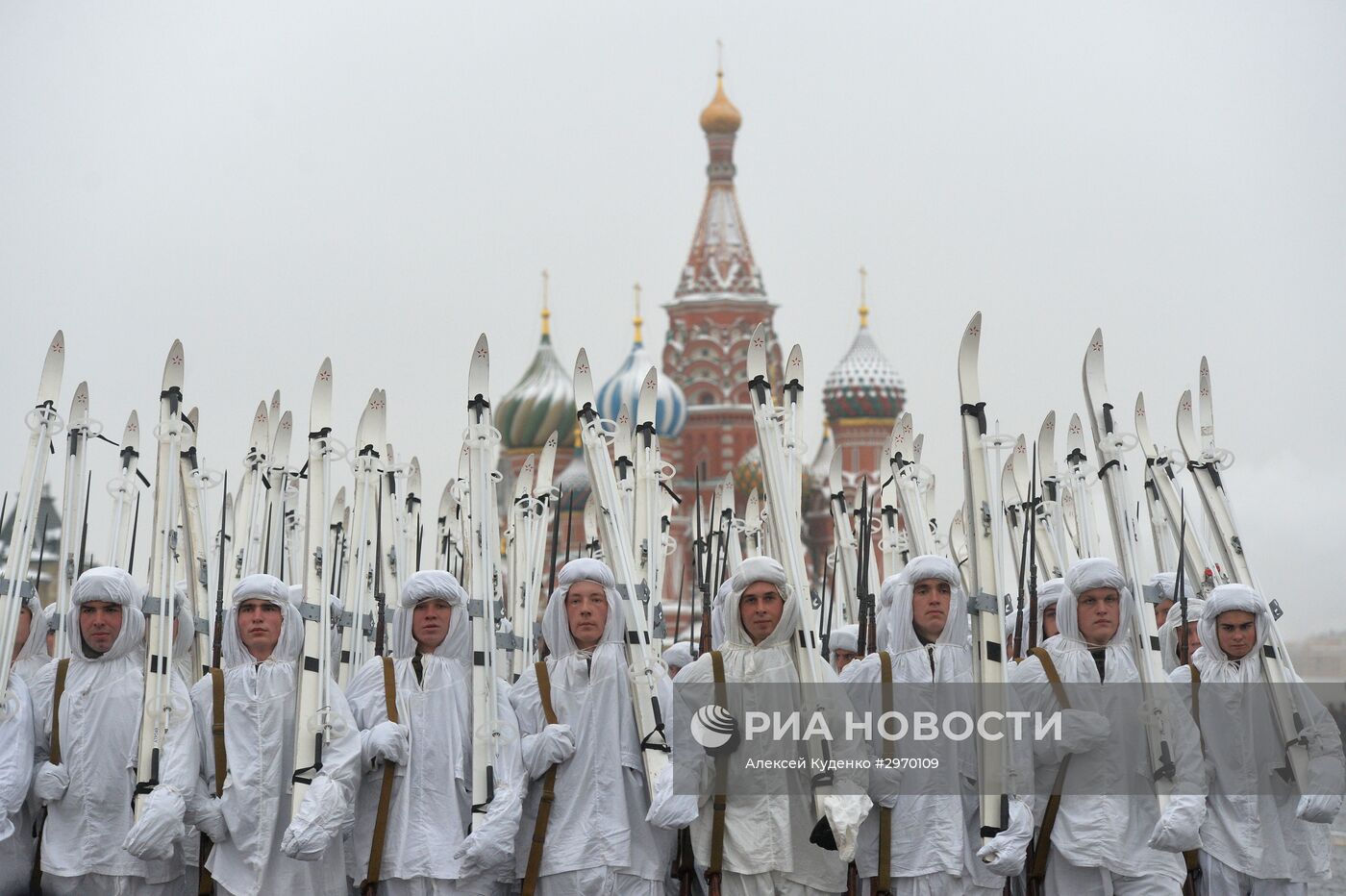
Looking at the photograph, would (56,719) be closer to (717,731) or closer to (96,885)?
(96,885)

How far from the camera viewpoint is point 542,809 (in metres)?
8.38

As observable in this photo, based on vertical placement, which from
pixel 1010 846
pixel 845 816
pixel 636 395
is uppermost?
pixel 636 395

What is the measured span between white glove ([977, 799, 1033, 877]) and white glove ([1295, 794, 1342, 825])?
160 centimetres

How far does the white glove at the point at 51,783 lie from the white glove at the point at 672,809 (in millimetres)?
2584

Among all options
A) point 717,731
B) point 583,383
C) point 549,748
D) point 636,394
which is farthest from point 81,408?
point 636,394

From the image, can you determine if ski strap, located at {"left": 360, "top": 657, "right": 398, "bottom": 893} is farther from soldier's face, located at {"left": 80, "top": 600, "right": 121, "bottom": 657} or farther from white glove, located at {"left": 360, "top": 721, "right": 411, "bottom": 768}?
soldier's face, located at {"left": 80, "top": 600, "right": 121, "bottom": 657}

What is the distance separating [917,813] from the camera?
8.30 meters

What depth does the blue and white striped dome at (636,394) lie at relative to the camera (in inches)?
2566

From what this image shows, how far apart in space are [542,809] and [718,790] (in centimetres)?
79

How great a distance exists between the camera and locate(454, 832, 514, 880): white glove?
809 cm

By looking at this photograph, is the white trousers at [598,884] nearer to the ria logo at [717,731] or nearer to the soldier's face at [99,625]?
the ria logo at [717,731]

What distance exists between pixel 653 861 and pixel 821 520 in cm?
5939

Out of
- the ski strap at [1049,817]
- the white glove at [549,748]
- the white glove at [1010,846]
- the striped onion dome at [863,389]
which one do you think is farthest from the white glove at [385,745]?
the striped onion dome at [863,389]

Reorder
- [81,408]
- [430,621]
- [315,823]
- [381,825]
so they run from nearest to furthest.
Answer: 1. [315,823]
2. [381,825]
3. [430,621]
4. [81,408]
